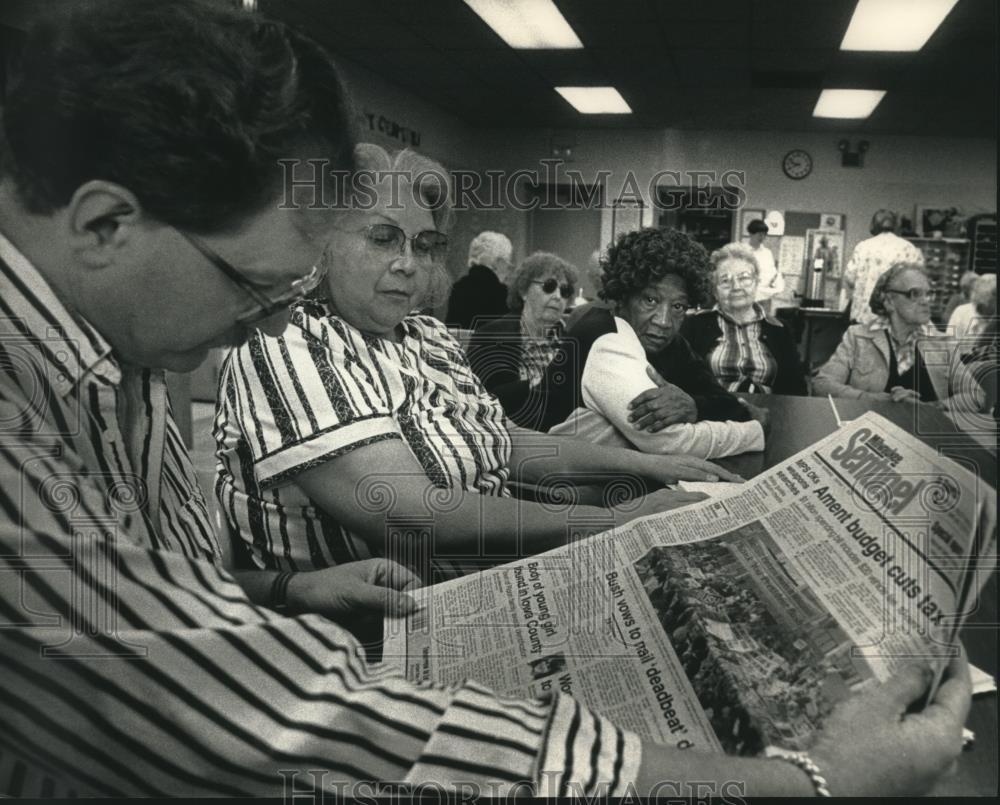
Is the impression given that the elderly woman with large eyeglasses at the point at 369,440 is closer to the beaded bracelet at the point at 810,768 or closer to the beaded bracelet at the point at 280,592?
the beaded bracelet at the point at 280,592

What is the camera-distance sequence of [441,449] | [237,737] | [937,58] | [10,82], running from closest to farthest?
[237,737], [10,82], [937,58], [441,449]

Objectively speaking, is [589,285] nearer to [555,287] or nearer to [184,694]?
[555,287]

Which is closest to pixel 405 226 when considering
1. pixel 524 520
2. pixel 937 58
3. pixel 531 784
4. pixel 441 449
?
pixel 441 449

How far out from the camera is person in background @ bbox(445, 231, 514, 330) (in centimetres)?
96

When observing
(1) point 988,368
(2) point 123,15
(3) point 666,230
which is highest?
(2) point 123,15

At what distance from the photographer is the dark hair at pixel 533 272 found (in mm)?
953

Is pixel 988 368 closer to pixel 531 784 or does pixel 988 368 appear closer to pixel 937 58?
pixel 937 58

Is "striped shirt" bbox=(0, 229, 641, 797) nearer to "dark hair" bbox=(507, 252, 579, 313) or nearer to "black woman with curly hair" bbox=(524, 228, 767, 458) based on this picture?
"dark hair" bbox=(507, 252, 579, 313)

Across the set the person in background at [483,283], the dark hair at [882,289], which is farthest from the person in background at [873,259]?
the person in background at [483,283]

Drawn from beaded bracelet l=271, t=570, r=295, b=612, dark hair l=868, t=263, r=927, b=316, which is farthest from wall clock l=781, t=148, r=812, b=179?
beaded bracelet l=271, t=570, r=295, b=612

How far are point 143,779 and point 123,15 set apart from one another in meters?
0.59

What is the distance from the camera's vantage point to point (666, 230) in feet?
3.18

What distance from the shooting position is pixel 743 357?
1.17 m

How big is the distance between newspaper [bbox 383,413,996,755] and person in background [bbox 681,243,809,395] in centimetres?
18
